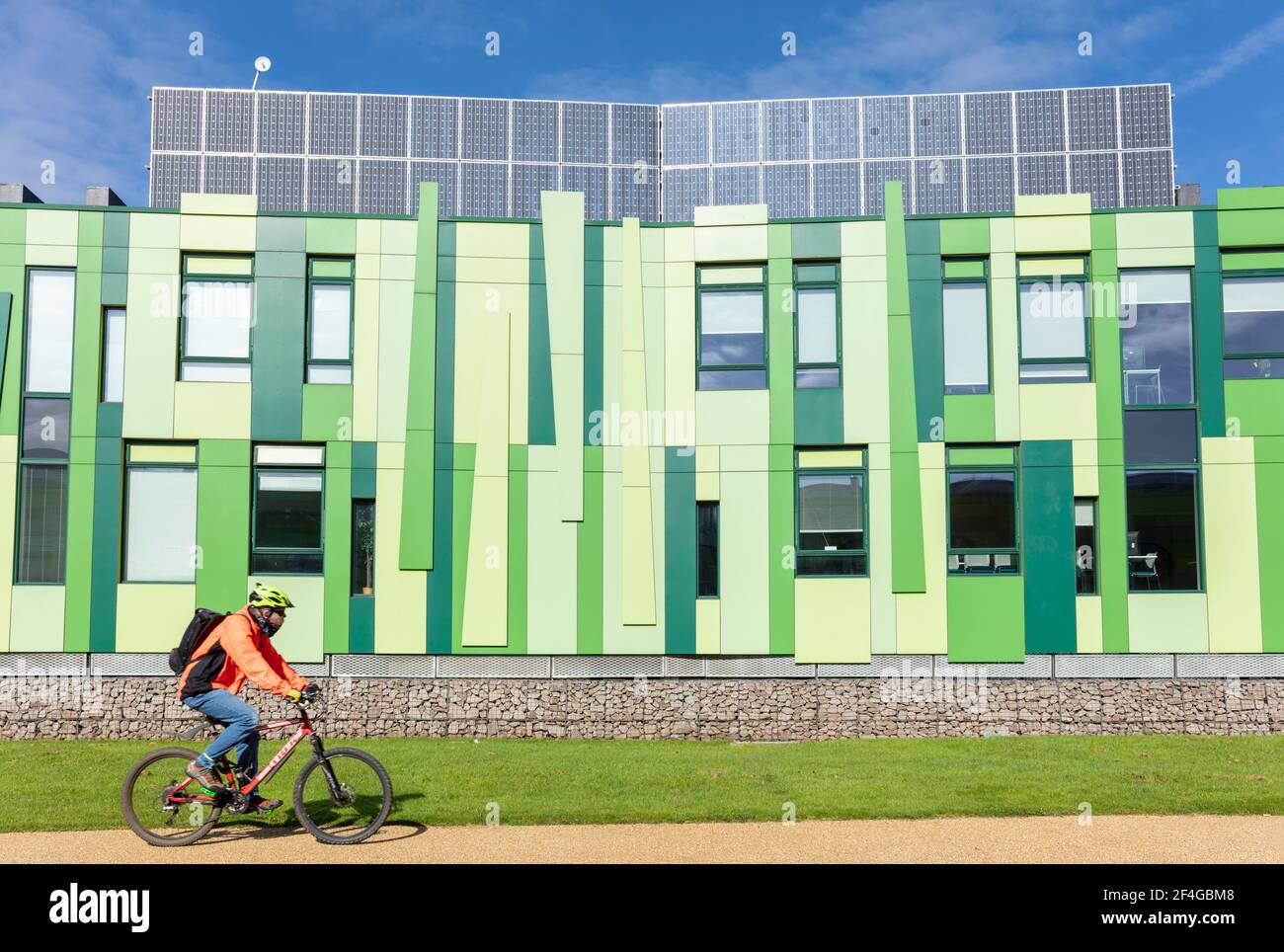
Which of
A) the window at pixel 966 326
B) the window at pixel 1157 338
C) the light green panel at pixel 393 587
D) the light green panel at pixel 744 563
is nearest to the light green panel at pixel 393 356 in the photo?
the light green panel at pixel 393 587

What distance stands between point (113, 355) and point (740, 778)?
1152 centimetres

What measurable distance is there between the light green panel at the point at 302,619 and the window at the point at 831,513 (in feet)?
20.4

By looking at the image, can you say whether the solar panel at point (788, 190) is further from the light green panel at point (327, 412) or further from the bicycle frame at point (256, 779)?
the bicycle frame at point (256, 779)

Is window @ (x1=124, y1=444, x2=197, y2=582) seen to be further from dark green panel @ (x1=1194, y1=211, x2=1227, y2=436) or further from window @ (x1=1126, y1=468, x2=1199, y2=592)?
dark green panel @ (x1=1194, y1=211, x2=1227, y2=436)

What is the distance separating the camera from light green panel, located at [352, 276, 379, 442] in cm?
1588

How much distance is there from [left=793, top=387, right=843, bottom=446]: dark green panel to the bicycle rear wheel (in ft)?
33.6

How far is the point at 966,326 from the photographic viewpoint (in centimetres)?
1614

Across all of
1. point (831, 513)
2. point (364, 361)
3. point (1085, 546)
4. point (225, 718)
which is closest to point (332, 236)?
point (364, 361)

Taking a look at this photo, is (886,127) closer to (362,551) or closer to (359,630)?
(362,551)

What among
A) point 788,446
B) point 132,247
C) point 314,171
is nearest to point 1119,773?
point 788,446

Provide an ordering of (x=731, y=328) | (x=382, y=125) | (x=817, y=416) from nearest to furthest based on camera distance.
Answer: (x=817, y=416) < (x=731, y=328) < (x=382, y=125)

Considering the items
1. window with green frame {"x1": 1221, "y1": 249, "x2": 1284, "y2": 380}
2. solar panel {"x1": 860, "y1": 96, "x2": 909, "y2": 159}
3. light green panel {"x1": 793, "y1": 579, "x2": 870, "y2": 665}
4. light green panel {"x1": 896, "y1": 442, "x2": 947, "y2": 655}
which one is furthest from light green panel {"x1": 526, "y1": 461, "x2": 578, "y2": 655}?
solar panel {"x1": 860, "y1": 96, "x2": 909, "y2": 159}

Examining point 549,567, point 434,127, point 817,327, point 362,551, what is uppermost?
point 434,127

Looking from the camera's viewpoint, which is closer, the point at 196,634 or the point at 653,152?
the point at 196,634
